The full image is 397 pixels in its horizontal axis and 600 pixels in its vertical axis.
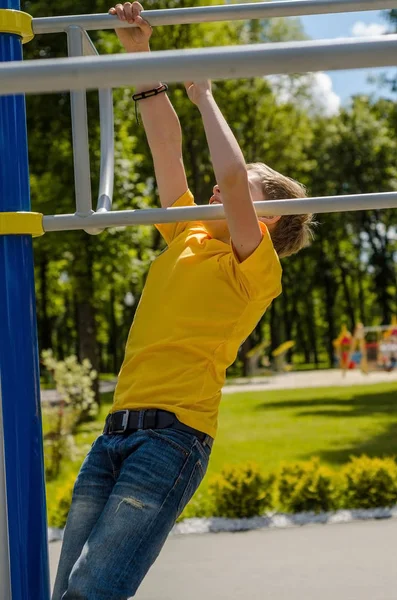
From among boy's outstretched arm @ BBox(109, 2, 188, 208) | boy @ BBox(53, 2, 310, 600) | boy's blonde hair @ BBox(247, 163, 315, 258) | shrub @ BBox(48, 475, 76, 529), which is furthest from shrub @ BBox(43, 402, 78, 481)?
boy @ BBox(53, 2, 310, 600)

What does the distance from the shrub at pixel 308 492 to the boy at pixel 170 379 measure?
455cm

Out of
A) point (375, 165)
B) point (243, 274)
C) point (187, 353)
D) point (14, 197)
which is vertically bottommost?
point (187, 353)

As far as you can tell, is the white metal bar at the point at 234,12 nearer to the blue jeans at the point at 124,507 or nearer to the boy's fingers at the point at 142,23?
the boy's fingers at the point at 142,23

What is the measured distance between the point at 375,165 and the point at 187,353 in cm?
2949

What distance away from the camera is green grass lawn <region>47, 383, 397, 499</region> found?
1070 centimetres

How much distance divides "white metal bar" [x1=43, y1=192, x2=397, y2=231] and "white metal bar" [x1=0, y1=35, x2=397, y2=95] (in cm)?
64

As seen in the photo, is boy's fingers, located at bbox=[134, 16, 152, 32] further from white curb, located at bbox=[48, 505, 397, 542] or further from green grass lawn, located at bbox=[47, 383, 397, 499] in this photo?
green grass lawn, located at bbox=[47, 383, 397, 499]

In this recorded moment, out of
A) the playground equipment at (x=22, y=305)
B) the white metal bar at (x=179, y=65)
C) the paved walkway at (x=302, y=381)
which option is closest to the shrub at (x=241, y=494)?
the playground equipment at (x=22, y=305)

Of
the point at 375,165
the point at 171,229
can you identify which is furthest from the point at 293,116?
the point at 171,229

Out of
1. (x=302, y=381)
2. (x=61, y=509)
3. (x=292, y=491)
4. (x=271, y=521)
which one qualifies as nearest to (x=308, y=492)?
(x=292, y=491)

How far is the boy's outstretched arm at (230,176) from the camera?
1.90m

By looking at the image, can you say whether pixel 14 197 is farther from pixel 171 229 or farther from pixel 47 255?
pixel 47 255

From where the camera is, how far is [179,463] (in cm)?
199

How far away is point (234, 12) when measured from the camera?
223 centimetres
